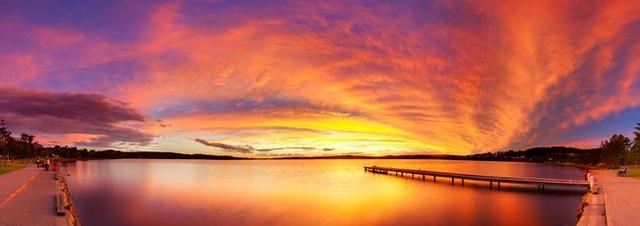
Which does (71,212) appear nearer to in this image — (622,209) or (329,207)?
(329,207)

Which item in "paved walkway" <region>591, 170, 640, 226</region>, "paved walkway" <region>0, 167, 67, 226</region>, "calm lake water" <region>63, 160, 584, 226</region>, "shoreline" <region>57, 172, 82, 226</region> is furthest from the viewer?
"calm lake water" <region>63, 160, 584, 226</region>

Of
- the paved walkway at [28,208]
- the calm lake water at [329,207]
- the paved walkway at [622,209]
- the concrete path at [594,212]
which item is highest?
the paved walkway at [28,208]

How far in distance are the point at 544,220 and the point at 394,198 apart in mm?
19104

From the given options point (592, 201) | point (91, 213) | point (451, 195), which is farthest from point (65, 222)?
point (451, 195)

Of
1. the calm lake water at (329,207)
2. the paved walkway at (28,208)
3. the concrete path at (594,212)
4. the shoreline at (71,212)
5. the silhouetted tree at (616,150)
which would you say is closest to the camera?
the paved walkway at (28,208)

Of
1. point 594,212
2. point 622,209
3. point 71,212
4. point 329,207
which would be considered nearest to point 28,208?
point 71,212

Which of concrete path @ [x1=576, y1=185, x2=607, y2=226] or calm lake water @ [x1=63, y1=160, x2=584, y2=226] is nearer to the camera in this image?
concrete path @ [x1=576, y1=185, x2=607, y2=226]

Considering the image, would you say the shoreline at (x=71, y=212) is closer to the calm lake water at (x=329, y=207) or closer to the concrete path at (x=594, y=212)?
the calm lake water at (x=329, y=207)

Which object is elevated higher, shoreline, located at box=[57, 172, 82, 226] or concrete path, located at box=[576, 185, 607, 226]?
shoreline, located at box=[57, 172, 82, 226]

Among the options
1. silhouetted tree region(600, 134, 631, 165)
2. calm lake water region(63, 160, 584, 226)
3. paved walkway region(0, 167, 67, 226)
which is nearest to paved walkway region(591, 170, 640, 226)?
calm lake water region(63, 160, 584, 226)

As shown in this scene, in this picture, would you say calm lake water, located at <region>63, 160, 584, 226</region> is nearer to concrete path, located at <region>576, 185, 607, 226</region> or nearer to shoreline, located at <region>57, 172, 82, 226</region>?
shoreline, located at <region>57, 172, 82, 226</region>

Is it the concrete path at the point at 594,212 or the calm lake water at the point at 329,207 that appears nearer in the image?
the concrete path at the point at 594,212

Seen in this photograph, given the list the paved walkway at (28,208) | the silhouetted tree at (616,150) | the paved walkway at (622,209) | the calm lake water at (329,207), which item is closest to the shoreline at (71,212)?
the paved walkway at (28,208)

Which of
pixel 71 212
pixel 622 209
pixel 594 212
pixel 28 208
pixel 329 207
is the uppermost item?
pixel 28 208
